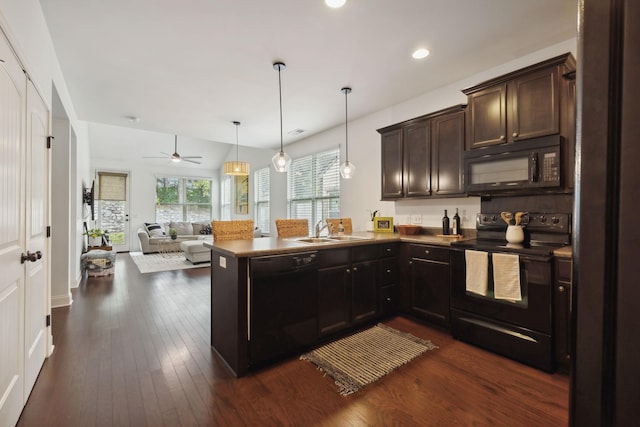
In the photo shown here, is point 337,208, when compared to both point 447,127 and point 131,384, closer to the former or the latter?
point 447,127

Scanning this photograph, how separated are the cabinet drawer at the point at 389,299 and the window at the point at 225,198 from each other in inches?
321

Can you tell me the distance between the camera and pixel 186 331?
3.08 meters

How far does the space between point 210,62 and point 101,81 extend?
4.94 ft

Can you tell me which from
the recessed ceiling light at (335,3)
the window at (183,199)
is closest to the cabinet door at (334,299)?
the recessed ceiling light at (335,3)

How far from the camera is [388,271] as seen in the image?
3299 mm

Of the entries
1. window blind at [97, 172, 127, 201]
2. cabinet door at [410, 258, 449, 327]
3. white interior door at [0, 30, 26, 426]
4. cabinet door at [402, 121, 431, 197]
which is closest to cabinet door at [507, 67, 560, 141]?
cabinet door at [402, 121, 431, 197]

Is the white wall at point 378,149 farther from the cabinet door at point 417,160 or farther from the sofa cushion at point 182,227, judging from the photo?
the sofa cushion at point 182,227

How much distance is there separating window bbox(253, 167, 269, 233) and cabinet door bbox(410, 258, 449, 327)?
16.2 ft

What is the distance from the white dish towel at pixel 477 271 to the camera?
2.60m

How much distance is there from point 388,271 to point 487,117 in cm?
185

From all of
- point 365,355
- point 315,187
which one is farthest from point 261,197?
point 365,355

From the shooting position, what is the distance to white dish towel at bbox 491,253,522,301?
7.99 feet

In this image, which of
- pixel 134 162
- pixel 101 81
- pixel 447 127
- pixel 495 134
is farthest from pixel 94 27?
pixel 134 162

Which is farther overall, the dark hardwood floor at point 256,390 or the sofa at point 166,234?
the sofa at point 166,234
